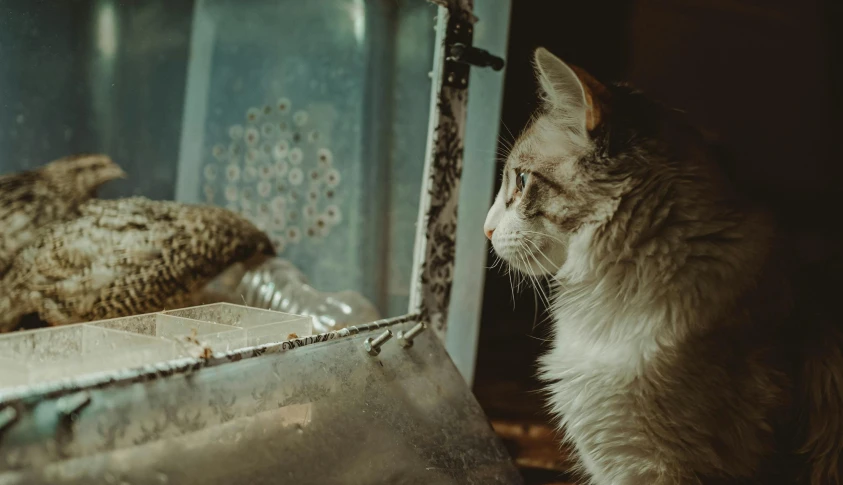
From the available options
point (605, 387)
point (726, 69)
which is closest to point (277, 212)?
point (605, 387)

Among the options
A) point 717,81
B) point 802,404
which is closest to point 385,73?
point 717,81

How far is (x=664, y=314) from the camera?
0.86 m

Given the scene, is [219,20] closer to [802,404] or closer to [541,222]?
[541,222]

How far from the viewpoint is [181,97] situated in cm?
122

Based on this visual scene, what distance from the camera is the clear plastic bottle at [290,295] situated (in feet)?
4.10

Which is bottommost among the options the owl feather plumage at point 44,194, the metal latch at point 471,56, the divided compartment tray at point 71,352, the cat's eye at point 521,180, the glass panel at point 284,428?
the glass panel at point 284,428

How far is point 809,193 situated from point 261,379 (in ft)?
4.47

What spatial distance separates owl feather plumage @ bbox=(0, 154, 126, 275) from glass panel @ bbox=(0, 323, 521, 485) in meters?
0.58

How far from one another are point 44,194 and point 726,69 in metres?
1.57

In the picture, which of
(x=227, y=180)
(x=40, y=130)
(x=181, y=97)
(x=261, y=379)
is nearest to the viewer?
(x=261, y=379)

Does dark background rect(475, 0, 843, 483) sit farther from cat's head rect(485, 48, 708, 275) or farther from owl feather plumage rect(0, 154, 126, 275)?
owl feather plumage rect(0, 154, 126, 275)

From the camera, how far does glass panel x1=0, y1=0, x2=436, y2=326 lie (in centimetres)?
104

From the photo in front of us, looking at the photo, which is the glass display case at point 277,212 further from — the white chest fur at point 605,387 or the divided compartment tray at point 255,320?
the white chest fur at point 605,387

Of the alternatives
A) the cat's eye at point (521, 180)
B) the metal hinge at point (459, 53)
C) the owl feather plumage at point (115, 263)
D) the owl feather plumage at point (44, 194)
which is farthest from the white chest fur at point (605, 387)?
the owl feather plumage at point (44, 194)
